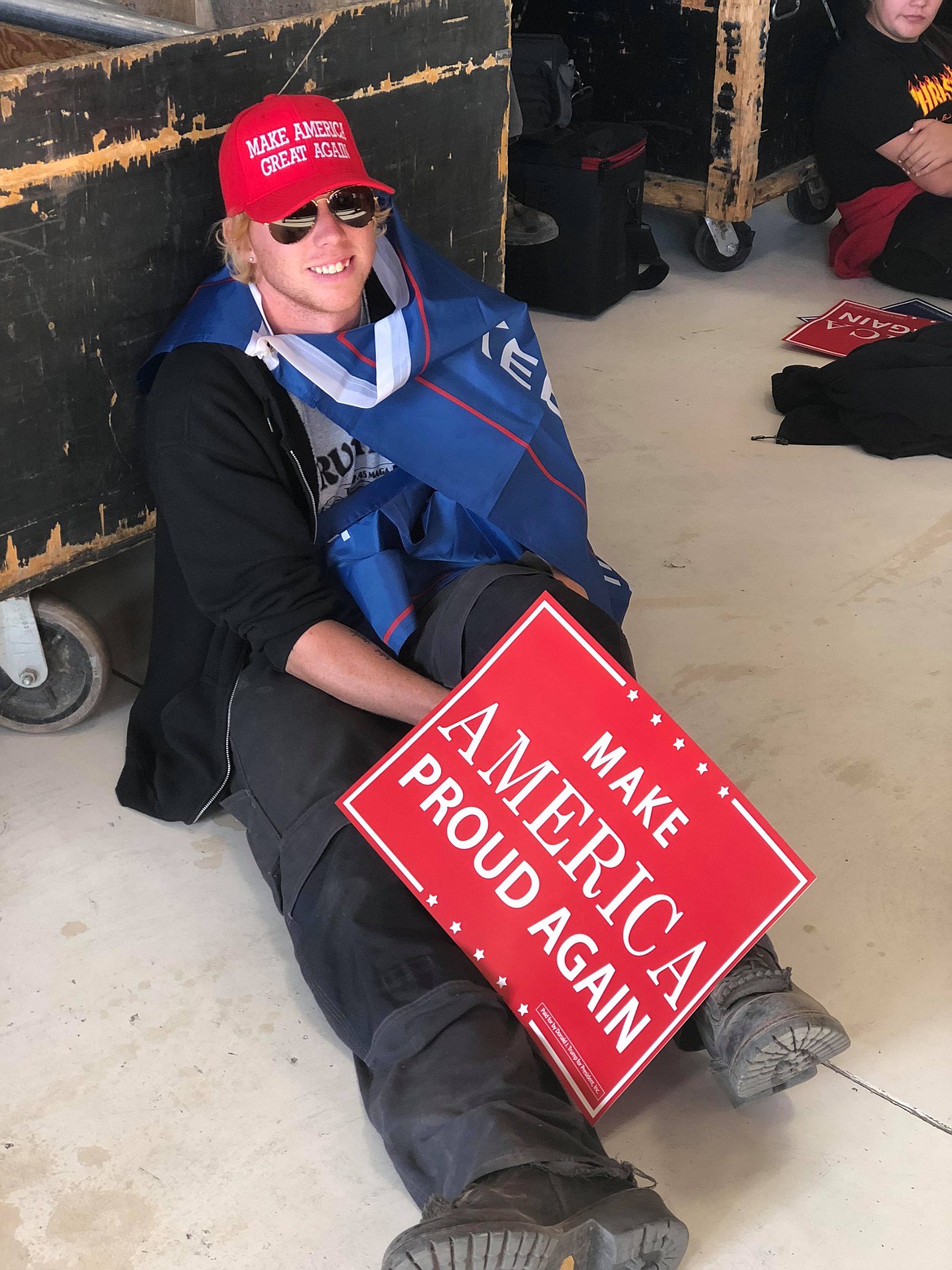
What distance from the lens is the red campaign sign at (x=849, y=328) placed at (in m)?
3.07

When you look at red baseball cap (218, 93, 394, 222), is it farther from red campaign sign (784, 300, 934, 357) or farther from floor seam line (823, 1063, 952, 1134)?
red campaign sign (784, 300, 934, 357)

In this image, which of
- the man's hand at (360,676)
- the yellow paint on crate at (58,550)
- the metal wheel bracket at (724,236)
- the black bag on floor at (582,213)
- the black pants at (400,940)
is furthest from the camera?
the metal wheel bracket at (724,236)

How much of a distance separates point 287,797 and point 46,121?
826 mm

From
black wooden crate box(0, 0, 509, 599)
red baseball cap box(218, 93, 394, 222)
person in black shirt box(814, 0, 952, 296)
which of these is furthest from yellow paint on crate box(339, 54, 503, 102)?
person in black shirt box(814, 0, 952, 296)

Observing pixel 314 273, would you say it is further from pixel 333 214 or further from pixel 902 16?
pixel 902 16

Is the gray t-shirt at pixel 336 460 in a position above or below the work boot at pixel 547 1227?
above

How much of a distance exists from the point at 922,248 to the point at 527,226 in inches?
40.0

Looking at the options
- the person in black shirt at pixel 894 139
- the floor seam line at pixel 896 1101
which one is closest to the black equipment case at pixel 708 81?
the person in black shirt at pixel 894 139

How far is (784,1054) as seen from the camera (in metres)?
1.29

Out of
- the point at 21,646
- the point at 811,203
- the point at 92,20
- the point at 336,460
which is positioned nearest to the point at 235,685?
the point at 336,460

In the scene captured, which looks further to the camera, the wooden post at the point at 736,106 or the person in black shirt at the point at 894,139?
the person in black shirt at the point at 894,139

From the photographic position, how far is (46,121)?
1.53 metres

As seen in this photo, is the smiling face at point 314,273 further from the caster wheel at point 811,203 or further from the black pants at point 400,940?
the caster wheel at point 811,203

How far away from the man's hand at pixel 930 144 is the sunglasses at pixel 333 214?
2287 millimetres
